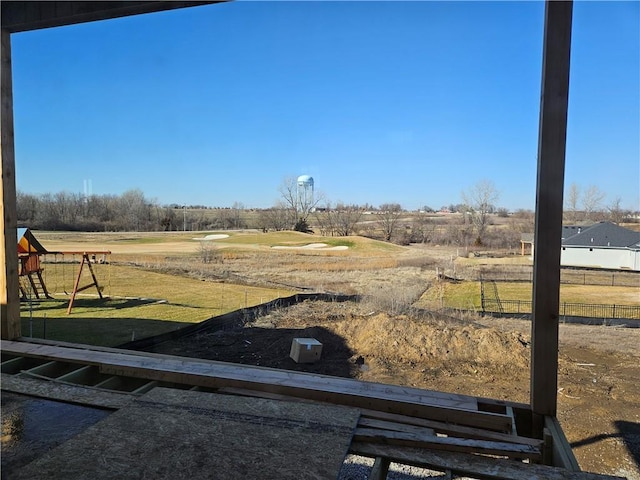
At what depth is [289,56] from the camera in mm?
8617

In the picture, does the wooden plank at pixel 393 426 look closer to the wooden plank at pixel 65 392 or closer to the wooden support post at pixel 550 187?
the wooden support post at pixel 550 187

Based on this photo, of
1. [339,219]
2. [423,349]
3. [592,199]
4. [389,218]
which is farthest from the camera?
[389,218]

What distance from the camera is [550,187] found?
148 cm

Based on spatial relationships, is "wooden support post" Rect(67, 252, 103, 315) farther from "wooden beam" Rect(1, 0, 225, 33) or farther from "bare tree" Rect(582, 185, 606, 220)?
"bare tree" Rect(582, 185, 606, 220)

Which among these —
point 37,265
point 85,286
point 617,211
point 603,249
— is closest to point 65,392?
point 617,211

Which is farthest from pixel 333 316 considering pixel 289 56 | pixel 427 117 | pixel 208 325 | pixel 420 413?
pixel 420 413

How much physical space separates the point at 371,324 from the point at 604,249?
198 inches

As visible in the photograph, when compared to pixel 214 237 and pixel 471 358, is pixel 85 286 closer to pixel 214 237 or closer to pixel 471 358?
pixel 214 237

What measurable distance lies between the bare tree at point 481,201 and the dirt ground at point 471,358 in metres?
2.43

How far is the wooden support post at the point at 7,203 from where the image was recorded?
250 centimetres

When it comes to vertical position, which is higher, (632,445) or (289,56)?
(289,56)

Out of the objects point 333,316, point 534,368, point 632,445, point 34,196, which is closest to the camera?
point 534,368

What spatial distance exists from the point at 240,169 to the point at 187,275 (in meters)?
3.66

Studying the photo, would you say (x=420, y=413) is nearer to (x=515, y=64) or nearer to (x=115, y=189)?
(x=515, y=64)
